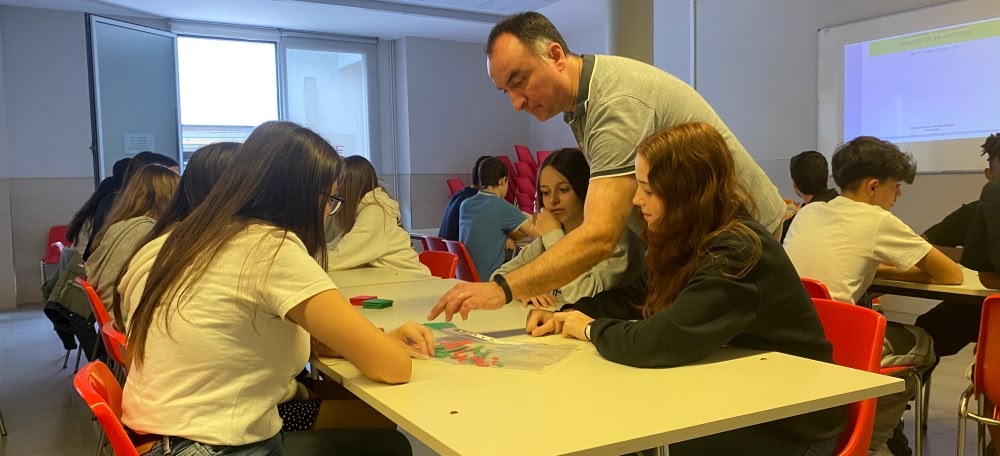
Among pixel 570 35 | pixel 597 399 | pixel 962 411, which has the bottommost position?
pixel 962 411

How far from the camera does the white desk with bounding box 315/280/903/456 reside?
1.01m

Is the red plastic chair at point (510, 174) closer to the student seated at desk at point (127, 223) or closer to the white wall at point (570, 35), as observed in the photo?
the white wall at point (570, 35)

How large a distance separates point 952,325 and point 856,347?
168 cm

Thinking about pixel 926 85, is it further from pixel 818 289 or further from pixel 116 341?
pixel 116 341

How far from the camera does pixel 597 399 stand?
3.88ft

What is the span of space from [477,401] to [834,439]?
75 cm

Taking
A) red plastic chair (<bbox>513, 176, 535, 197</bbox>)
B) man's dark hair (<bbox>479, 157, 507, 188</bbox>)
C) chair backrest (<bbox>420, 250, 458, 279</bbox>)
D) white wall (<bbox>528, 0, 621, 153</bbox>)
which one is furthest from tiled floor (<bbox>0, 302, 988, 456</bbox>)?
red plastic chair (<bbox>513, 176, 535, 197</bbox>)

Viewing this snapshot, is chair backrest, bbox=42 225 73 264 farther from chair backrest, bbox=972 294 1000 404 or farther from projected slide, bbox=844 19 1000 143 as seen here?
chair backrest, bbox=972 294 1000 404

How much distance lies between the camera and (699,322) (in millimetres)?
1371

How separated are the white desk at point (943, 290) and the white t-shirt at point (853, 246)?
128 mm

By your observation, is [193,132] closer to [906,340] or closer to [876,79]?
[876,79]

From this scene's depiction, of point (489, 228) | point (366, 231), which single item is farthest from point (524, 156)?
point (366, 231)

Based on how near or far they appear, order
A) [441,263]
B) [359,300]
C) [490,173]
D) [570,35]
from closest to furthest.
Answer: [359,300] < [441,263] < [490,173] < [570,35]

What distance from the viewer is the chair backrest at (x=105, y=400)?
1193mm
